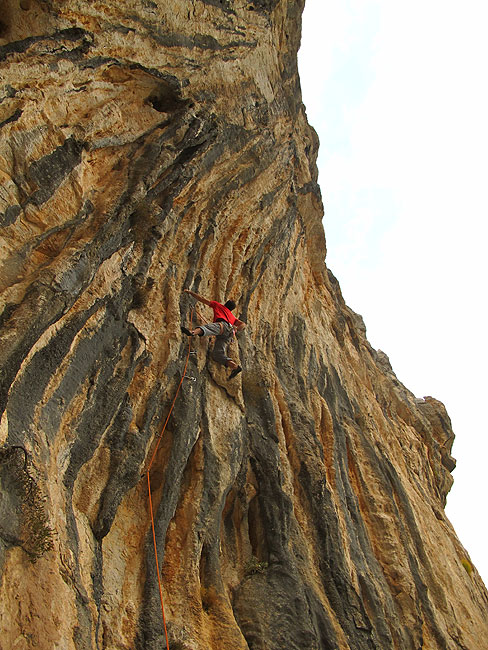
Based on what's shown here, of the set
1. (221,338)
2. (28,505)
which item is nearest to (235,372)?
(221,338)

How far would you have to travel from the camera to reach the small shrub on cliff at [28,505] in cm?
509

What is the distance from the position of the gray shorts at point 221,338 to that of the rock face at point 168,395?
21 centimetres

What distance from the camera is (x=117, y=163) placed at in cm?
889

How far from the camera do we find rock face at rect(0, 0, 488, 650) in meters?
5.84

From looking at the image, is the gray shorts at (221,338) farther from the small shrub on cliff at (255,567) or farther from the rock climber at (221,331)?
the small shrub on cliff at (255,567)

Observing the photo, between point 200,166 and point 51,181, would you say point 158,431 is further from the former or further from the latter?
point 200,166

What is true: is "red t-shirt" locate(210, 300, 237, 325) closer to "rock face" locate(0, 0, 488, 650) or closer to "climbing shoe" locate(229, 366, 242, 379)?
"rock face" locate(0, 0, 488, 650)

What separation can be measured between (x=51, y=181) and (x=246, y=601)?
6594 mm

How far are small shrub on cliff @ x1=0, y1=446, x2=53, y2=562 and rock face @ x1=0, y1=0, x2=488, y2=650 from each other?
19 mm

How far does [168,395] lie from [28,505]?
3204 mm

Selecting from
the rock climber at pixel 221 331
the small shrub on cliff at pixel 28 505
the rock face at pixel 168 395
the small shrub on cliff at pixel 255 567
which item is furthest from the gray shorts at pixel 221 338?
the small shrub on cliff at pixel 28 505

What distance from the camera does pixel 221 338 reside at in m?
9.62

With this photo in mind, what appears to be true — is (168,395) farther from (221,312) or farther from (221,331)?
(221,312)

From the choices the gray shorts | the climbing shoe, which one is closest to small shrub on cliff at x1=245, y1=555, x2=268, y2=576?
the climbing shoe
